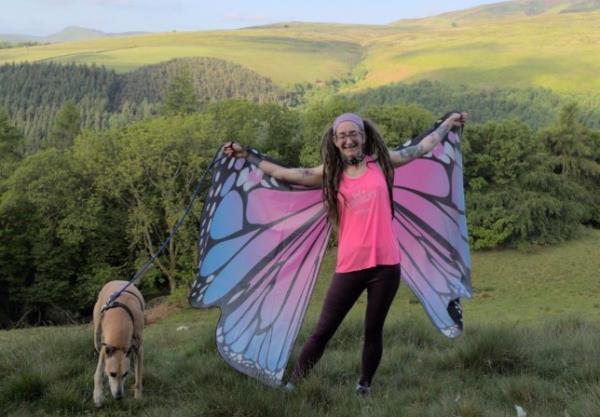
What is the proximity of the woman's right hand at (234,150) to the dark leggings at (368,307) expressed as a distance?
144cm

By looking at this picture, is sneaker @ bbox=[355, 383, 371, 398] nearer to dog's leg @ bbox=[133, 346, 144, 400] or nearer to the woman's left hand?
dog's leg @ bbox=[133, 346, 144, 400]

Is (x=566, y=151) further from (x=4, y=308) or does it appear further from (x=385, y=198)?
(x=385, y=198)

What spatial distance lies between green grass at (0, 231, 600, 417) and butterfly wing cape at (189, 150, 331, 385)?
0.64m

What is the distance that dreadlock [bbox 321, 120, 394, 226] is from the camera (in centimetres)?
499

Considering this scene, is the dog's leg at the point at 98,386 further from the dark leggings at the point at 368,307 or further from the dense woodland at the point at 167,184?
the dense woodland at the point at 167,184

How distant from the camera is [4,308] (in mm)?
34844

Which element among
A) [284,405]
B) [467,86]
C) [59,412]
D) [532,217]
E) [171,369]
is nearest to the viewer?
[284,405]

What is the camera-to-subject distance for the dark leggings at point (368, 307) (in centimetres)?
492

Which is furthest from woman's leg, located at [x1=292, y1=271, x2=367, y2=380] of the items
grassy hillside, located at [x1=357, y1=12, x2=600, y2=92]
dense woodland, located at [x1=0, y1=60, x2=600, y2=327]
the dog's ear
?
grassy hillside, located at [x1=357, y1=12, x2=600, y2=92]

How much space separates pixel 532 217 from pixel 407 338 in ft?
128

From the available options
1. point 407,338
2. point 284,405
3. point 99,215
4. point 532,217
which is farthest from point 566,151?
point 284,405

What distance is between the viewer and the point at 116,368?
17.0 feet

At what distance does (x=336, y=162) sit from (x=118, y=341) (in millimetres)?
2519

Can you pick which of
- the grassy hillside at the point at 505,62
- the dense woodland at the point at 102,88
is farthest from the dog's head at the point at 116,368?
the grassy hillside at the point at 505,62
